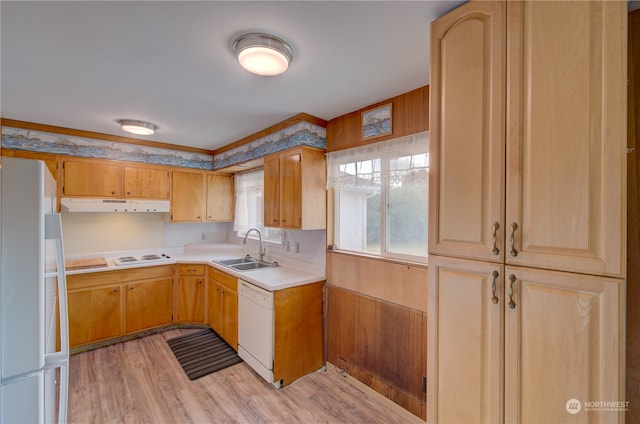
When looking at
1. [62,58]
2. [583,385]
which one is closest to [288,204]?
[62,58]

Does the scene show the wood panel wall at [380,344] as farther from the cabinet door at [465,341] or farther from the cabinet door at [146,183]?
the cabinet door at [146,183]

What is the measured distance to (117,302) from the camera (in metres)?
3.13

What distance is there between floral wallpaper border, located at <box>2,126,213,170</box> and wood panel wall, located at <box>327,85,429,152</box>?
2.46 metres

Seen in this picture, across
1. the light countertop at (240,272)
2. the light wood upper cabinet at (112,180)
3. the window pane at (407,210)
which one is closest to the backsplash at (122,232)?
the light countertop at (240,272)

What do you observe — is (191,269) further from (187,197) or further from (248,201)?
(248,201)

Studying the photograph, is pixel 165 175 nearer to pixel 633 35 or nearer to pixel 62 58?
pixel 62 58

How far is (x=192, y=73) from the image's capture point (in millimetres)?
1829

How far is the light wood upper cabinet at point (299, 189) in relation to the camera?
256 centimetres

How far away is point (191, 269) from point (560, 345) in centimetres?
362

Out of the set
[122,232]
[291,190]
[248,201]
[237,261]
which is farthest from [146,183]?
[291,190]

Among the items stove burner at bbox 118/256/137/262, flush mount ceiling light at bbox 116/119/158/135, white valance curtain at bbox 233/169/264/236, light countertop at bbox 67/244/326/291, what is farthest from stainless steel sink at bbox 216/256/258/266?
flush mount ceiling light at bbox 116/119/158/135

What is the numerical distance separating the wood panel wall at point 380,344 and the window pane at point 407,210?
0.48 m

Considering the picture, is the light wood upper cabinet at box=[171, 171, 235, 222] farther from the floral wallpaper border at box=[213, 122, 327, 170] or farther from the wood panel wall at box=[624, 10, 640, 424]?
the wood panel wall at box=[624, 10, 640, 424]

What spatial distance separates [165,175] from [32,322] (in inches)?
129
